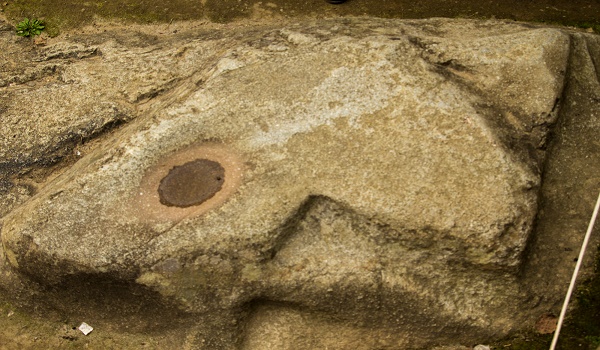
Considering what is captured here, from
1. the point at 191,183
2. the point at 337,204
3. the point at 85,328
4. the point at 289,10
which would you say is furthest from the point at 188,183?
the point at 289,10

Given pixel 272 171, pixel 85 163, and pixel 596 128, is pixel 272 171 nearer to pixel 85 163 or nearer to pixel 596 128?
pixel 85 163

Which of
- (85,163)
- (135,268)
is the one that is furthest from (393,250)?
(85,163)

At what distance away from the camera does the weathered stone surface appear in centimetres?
366

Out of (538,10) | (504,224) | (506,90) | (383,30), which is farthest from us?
(538,10)

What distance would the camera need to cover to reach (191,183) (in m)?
3.99

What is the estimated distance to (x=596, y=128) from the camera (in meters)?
4.27

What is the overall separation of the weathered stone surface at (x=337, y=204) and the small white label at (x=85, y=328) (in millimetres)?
376

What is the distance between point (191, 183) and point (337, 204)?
89 cm

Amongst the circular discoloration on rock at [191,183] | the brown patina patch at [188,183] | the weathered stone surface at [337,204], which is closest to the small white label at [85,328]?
the weathered stone surface at [337,204]

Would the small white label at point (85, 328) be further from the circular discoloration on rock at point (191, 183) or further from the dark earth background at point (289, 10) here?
the dark earth background at point (289, 10)

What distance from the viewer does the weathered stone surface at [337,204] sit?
366 cm

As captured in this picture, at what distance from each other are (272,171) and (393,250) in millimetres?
801

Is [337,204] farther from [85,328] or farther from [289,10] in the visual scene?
[289,10]

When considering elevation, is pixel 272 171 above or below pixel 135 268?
above
